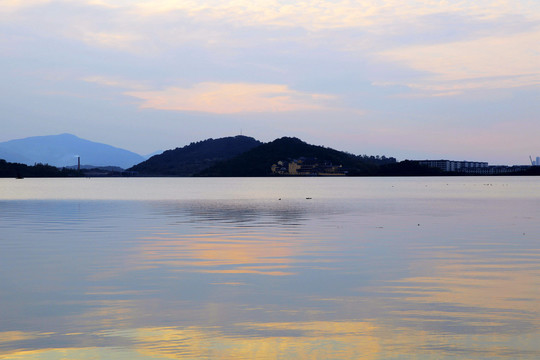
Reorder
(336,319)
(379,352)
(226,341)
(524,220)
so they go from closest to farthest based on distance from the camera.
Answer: (379,352) < (226,341) < (336,319) < (524,220)

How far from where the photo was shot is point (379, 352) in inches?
513

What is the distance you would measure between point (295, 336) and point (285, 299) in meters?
4.52

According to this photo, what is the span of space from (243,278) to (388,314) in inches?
282

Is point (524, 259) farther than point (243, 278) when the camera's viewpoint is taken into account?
Yes

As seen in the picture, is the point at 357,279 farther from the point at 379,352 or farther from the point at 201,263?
the point at 379,352

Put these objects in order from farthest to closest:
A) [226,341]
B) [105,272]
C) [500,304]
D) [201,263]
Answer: [201,263] < [105,272] < [500,304] < [226,341]

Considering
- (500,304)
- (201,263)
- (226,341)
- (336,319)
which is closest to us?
(226,341)

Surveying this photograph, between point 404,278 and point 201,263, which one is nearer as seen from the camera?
point 404,278

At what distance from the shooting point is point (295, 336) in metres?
14.4

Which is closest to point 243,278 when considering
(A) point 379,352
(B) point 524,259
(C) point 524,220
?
(A) point 379,352

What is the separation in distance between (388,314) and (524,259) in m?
13.7

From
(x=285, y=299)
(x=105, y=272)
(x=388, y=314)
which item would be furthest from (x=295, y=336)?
(x=105, y=272)

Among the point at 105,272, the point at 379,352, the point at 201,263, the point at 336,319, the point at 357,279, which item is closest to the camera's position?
the point at 379,352

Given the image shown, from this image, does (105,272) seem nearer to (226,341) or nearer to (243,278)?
(243,278)
